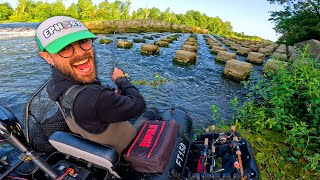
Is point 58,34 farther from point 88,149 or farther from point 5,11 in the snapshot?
point 5,11

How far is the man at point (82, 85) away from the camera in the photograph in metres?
2.48

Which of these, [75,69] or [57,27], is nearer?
[57,27]

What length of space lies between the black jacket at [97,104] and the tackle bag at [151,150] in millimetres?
611

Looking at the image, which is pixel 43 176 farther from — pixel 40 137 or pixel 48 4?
pixel 48 4

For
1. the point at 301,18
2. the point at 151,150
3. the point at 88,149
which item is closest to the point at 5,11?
the point at 301,18

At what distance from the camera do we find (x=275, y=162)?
4.30 meters

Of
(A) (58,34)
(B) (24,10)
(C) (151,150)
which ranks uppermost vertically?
(A) (58,34)

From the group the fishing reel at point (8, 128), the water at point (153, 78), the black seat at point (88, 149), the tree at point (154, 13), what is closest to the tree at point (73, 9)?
the tree at point (154, 13)

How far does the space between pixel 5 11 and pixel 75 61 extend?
298 ft

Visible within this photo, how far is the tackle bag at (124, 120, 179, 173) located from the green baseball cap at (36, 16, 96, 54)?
151 cm

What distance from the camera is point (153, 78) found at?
1136 cm

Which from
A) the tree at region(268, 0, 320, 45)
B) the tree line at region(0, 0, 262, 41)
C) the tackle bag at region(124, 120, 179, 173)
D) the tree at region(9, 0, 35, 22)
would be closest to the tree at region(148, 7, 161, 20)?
the tree line at region(0, 0, 262, 41)

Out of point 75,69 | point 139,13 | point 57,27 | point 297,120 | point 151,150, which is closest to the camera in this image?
point 57,27

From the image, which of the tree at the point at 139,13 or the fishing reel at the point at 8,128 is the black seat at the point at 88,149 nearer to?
the fishing reel at the point at 8,128
